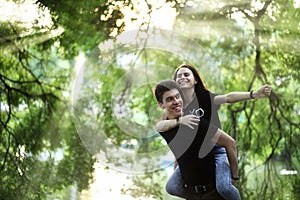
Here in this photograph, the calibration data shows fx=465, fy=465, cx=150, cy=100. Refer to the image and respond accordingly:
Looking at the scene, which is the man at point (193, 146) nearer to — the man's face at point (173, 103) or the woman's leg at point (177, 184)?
the man's face at point (173, 103)

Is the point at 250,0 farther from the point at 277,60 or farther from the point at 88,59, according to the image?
the point at 88,59

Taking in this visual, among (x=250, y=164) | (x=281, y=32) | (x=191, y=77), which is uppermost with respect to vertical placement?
(x=281, y=32)

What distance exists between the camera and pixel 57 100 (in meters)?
2.36

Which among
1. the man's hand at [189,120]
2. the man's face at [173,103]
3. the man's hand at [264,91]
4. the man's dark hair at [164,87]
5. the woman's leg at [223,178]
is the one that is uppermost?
the man's dark hair at [164,87]

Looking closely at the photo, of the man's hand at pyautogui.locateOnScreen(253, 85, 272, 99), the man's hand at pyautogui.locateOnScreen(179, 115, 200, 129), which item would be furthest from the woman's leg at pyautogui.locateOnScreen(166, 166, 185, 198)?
the man's hand at pyautogui.locateOnScreen(253, 85, 272, 99)

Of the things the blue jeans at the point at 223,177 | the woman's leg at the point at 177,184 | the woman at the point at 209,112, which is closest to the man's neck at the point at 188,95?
the woman at the point at 209,112

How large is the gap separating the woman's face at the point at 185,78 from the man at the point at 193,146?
0.02 m

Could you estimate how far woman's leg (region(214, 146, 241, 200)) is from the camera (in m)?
1.65

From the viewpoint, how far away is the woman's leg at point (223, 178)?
1648 mm

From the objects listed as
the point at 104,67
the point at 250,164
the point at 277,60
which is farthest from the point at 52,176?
the point at 277,60

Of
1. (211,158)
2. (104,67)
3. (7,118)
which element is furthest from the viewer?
(7,118)

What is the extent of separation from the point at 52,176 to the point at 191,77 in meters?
0.98

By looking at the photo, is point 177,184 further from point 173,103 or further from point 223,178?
point 173,103

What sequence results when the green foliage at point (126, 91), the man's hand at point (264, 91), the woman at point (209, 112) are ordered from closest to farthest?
the man's hand at point (264, 91), the woman at point (209, 112), the green foliage at point (126, 91)
